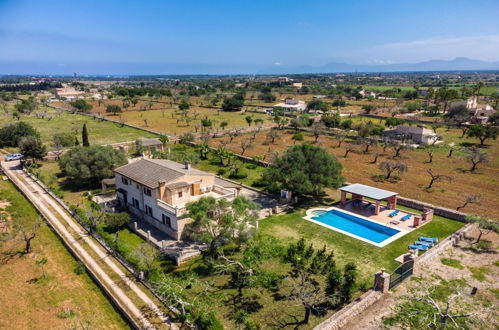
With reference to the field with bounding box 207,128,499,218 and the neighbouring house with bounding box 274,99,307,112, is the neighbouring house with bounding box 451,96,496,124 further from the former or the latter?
the neighbouring house with bounding box 274,99,307,112

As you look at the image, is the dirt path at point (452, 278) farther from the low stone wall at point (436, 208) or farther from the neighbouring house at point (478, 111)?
the neighbouring house at point (478, 111)

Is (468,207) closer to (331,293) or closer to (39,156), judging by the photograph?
(331,293)

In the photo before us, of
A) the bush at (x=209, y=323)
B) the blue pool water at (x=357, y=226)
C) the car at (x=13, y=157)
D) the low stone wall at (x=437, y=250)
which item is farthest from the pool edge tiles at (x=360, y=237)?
the car at (x=13, y=157)

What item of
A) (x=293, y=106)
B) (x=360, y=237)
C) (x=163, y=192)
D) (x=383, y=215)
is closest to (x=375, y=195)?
(x=383, y=215)

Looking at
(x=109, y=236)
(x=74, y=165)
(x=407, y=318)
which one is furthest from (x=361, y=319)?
(x=74, y=165)

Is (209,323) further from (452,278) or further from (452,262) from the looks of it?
(452,262)

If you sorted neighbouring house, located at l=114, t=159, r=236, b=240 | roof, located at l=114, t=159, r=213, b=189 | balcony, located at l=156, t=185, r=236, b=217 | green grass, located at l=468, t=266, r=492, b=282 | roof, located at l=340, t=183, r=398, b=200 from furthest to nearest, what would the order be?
roof, located at l=340, t=183, r=398, b=200 → roof, located at l=114, t=159, r=213, b=189 → neighbouring house, located at l=114, t=159, r=236, b=240 → balcony, located at l=156, t=185, r=236, b=217 → green grass, located at l=468, t=266, r=492, b=282

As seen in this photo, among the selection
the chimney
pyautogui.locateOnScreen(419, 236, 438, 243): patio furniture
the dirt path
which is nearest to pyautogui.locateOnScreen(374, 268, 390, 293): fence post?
the dirt path
